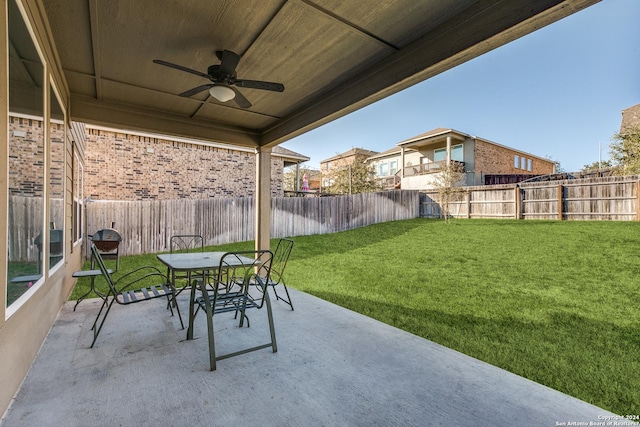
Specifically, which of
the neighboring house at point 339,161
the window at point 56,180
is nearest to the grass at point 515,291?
the window at point 56,180

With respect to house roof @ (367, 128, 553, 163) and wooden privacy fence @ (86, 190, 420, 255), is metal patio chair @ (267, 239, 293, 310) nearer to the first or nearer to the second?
wooden privacy fence @ (86, 190, 420, 255)

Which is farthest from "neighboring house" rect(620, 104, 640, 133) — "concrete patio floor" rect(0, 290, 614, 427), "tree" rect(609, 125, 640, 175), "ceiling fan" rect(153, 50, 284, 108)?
"ceiling fan" rect(153, 50, 284, 108)

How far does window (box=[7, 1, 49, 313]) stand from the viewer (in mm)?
1842

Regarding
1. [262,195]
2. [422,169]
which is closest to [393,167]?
[422,169]

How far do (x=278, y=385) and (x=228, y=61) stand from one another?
2.75 meters

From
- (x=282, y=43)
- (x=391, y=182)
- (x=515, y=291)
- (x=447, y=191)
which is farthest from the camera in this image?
(x=391, y=182)

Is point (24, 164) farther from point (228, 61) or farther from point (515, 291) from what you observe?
point (515, 291)

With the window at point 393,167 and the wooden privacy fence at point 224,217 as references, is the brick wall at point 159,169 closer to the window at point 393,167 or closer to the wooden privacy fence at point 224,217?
the wooden privacy fence at point 224,217

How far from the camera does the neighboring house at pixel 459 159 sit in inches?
671

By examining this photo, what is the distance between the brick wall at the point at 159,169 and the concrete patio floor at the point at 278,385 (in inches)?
310

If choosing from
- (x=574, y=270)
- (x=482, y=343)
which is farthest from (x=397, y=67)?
(x=574, y=270)

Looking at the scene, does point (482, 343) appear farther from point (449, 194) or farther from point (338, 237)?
point (449, 194)

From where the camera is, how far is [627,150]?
835cm

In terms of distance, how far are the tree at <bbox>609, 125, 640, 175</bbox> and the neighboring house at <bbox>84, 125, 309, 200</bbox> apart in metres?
10.3
